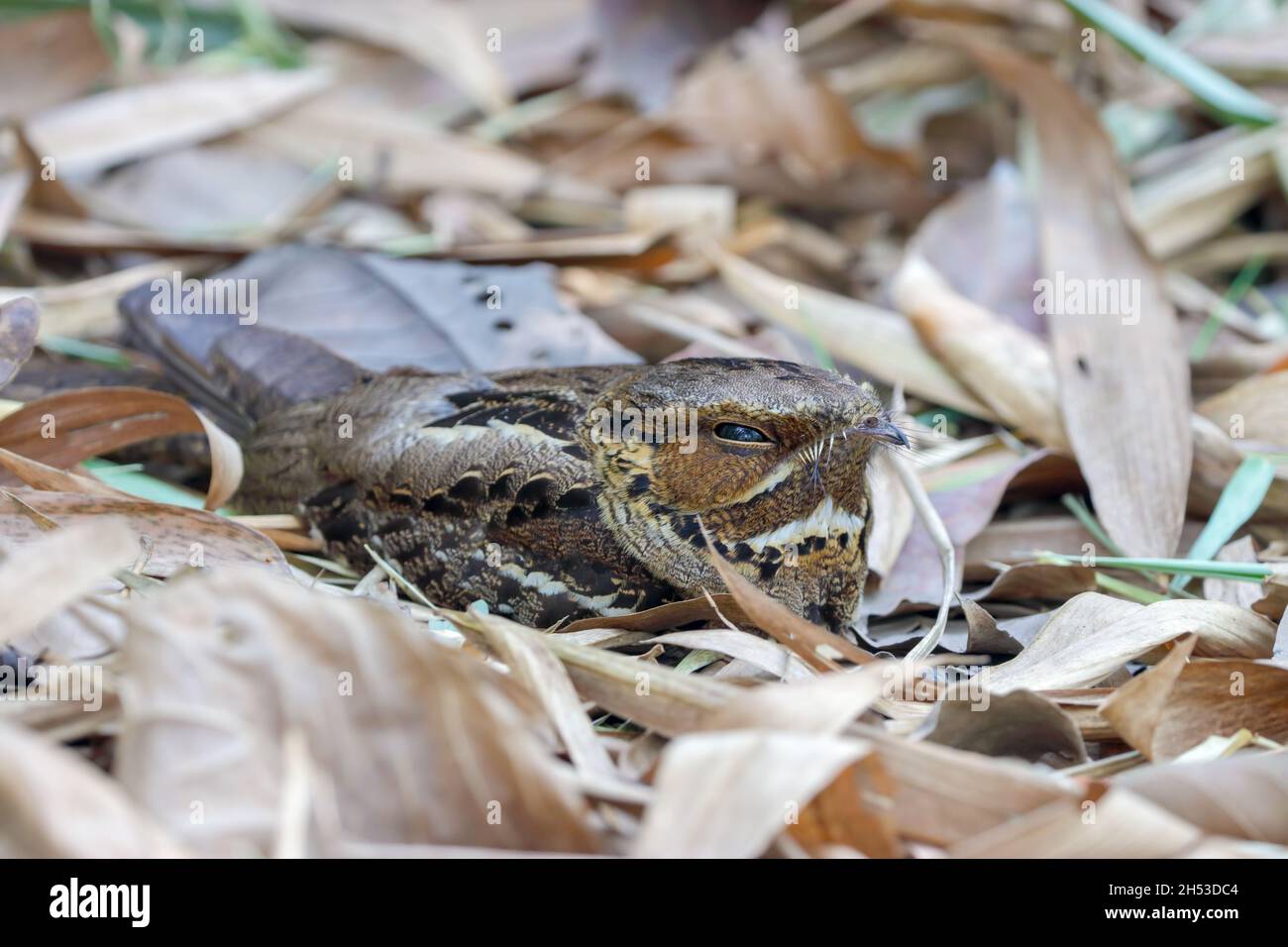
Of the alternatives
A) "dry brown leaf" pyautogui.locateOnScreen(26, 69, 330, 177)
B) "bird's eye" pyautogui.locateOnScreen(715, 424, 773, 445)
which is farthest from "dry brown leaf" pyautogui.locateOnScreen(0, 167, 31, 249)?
"bird's eye" pyautogui.locateOnScreen(715, 424, 773, 445)

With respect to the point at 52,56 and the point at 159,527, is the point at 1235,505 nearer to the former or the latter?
the point at 159,527

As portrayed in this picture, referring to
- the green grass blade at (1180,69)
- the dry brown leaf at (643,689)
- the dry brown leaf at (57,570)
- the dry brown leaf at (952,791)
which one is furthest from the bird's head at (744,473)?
the green grass blade at (1180,69)

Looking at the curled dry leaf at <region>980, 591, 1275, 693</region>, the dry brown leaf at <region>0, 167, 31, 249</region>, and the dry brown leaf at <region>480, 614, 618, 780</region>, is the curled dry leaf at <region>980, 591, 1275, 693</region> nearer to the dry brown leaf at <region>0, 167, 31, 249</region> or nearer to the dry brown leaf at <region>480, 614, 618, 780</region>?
the dry brown leaf at <region>480, 614, 618, 780</region>

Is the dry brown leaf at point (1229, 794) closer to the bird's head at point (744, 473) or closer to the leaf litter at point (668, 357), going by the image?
the leaf litter at point (668, 357)

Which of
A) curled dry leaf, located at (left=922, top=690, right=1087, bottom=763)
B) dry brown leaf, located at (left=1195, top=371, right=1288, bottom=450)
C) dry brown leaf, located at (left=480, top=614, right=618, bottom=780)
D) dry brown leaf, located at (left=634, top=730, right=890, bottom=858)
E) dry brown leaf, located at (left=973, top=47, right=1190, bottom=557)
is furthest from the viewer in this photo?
dry brown leaf, located at (left=1195, top=371, right=1288, bottom=450)

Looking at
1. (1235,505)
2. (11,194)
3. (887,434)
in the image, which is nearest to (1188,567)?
(1235,505)

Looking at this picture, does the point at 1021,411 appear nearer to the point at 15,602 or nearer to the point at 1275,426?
the point at 1275,426

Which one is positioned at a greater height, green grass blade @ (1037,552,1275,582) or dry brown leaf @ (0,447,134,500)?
dry brown leaf @ (0,447,134,500)
